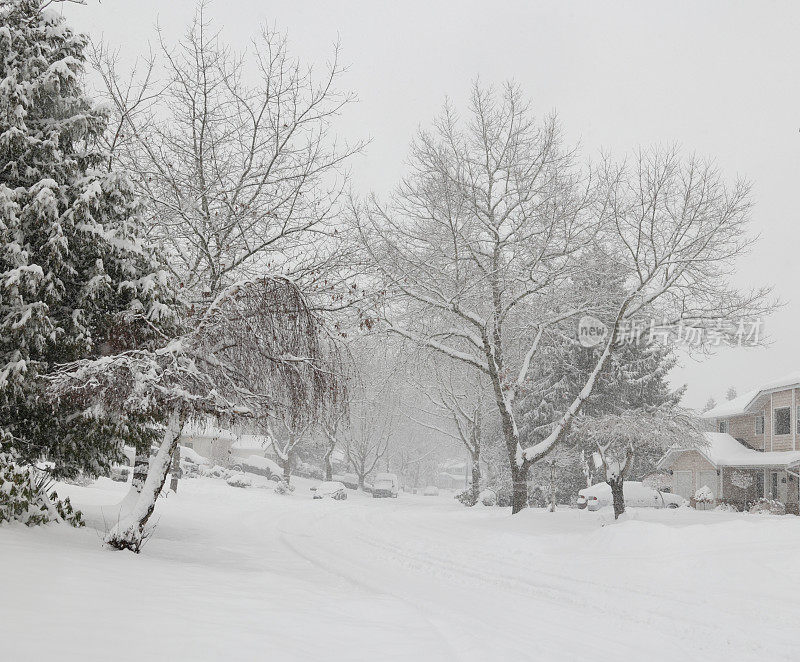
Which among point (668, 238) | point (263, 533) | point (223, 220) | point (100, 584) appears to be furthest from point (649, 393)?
point (100, 584)

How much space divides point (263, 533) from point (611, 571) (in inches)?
372

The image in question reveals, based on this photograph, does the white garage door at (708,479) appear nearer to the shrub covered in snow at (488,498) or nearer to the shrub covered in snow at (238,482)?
the shrub covered in snow at (488,498)

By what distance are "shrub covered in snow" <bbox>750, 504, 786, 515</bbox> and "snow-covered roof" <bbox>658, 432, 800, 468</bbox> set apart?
2210 mm

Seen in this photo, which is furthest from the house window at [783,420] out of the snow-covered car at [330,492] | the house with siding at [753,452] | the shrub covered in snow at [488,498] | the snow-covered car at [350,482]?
the snow-covered car at [350,482]

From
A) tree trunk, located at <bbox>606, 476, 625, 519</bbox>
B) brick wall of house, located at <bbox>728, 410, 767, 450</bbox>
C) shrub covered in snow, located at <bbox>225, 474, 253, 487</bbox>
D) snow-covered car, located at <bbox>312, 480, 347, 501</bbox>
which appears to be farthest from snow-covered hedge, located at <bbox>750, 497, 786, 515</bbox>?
shrub covered in snow, located at <bbox>225, 474, 253, 487</bbox>

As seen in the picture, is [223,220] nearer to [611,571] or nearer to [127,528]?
[127,528]

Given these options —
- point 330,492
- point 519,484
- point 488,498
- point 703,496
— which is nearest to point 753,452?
point 703,496

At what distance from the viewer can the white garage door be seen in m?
36.8

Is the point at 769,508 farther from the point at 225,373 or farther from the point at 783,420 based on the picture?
the point at 225,373

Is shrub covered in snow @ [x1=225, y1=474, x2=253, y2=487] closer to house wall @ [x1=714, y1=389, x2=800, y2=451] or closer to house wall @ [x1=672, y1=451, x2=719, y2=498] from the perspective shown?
house wall @ [x1=672, y1=451, x2=719, y2=498]

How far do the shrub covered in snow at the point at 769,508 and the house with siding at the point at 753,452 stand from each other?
108 cm

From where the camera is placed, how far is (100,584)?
6629 mm

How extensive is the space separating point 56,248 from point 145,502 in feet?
12.9

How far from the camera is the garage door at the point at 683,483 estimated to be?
3903 cm
